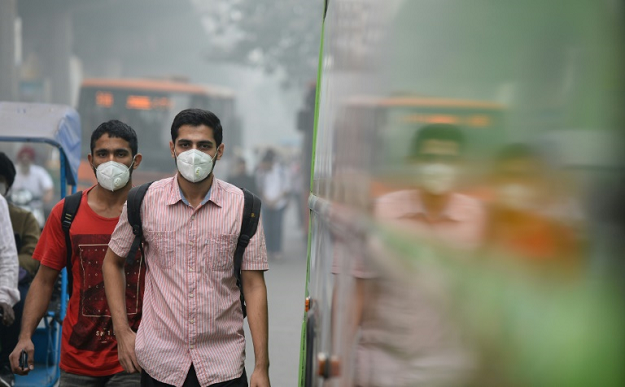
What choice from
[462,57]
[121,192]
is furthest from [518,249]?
[121,192]

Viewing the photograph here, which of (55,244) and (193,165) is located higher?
(193,165)

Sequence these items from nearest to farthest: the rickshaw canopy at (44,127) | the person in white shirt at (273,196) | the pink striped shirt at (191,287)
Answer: the pink striped shirt at (191,287) → the rickshaw canopy at (44,127) → the person in white shirt at (273,196)

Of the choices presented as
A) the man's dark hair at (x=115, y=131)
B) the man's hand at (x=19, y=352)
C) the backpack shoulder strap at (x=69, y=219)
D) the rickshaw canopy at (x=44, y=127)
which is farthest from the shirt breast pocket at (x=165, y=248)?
the rickshaw canopy at (x=44, y=127)

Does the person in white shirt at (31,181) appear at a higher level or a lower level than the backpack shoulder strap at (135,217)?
lower

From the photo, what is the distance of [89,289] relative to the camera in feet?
12.6

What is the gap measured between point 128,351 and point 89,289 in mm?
505

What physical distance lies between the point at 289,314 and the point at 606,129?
10.4 m

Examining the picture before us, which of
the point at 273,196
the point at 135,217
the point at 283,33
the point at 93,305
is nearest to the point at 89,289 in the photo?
the point at 93,305

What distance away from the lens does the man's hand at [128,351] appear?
3402 millimetres

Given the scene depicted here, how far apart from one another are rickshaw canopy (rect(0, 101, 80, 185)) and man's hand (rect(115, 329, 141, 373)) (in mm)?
3447

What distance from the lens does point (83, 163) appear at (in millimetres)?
17875

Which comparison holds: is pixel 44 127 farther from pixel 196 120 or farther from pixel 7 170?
pixel 196 120

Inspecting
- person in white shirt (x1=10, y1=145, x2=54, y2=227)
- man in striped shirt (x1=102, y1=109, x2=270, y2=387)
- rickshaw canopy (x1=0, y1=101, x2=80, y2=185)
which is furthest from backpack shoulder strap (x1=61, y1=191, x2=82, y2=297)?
person in white shirt (x1=10, y1=145, x2=54, y2=227)

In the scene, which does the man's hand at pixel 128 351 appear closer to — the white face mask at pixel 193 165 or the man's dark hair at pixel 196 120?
the white face mask at pixel 193 165
